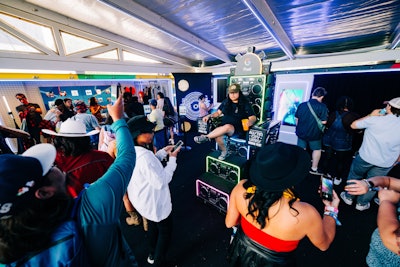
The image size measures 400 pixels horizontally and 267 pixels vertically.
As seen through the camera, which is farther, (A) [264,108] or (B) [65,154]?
(A) [264,108]

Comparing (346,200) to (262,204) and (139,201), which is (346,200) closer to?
(262,204)

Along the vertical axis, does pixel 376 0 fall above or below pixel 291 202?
above

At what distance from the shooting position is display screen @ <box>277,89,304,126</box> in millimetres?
5605

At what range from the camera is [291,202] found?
1093 millimetres

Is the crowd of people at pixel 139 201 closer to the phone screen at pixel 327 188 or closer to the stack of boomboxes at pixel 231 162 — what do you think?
the phone screen at pixel 327 188

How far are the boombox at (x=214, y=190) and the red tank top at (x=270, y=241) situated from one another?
144 centimetres

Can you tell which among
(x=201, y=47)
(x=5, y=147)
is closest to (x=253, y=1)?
(x=201, y=47)

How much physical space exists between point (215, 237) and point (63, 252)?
231 cm

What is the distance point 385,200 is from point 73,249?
1.90 m

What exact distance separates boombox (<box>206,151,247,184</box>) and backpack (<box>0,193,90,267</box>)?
251 cm

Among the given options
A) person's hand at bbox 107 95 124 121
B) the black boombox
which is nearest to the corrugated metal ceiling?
the black boombox

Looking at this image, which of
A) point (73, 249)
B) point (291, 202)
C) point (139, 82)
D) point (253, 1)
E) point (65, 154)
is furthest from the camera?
point (139, 82)

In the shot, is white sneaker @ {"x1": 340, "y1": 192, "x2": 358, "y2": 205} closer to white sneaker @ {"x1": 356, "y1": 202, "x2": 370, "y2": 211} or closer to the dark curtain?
white sneaker @ {"x1": 356, "y1": 202, "x2": 370, "y2": 211}

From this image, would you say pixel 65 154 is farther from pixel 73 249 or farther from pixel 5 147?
pixel 73 249
